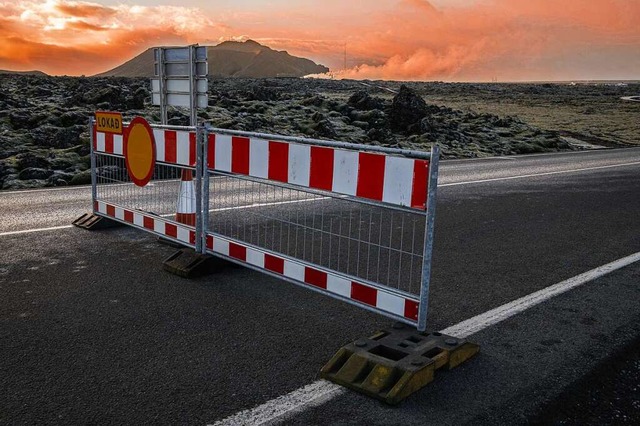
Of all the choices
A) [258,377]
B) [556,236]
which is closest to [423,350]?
[258,377]

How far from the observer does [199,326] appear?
4.53 m

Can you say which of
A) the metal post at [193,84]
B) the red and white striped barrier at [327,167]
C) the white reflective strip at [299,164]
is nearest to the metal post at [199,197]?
the red and white striped barrier at [327,167]

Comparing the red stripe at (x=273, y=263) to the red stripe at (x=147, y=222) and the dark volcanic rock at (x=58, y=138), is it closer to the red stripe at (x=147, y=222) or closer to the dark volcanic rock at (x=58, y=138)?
the red stripe at (x=147, y=222)

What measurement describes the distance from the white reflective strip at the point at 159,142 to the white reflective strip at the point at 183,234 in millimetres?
811

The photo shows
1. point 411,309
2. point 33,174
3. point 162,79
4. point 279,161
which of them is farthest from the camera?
point 33,174

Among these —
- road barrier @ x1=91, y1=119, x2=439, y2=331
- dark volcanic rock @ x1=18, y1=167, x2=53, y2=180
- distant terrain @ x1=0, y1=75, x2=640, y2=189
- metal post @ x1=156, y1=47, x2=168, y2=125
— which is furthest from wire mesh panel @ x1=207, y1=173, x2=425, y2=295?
distant terrain @ x1=0, y1=75, x2=640, y2=189

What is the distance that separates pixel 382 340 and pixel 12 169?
10338 millimetres

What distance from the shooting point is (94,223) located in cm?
742

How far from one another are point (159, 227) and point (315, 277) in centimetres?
238

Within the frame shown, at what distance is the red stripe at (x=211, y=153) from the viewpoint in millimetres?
5766

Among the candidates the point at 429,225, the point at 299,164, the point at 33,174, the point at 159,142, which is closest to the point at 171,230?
the point at 159,142

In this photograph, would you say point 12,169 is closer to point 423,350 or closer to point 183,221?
point 183,221

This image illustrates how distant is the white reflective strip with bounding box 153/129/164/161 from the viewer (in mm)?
6400

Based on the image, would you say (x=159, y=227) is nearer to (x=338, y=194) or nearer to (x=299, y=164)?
(x=299, y=164)
